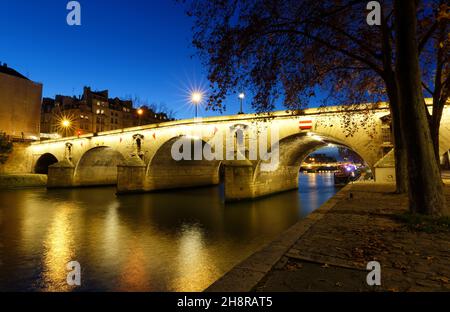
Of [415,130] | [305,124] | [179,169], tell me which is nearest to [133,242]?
[415,130]

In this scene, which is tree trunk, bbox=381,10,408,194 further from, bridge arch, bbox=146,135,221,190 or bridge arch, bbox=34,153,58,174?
bridge arch, bbox=34,153,58,174

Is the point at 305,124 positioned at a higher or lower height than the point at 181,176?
higher

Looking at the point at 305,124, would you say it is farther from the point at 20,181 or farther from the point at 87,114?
the point at 87,114

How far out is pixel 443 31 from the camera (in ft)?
33.7

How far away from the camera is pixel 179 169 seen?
1319 inches

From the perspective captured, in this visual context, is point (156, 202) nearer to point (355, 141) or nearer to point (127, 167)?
point (127, 167)

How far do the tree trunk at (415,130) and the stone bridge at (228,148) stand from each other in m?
6.23

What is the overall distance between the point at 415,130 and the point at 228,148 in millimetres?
17542

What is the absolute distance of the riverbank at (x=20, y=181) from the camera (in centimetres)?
3421

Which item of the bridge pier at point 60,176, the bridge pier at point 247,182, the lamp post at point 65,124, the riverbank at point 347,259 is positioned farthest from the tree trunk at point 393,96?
the lamp post at point 65,124

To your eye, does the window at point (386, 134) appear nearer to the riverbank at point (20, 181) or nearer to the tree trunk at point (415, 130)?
the tree trunk at point (415, 130)

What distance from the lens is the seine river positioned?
7477mm

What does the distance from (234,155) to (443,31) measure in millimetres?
14984
